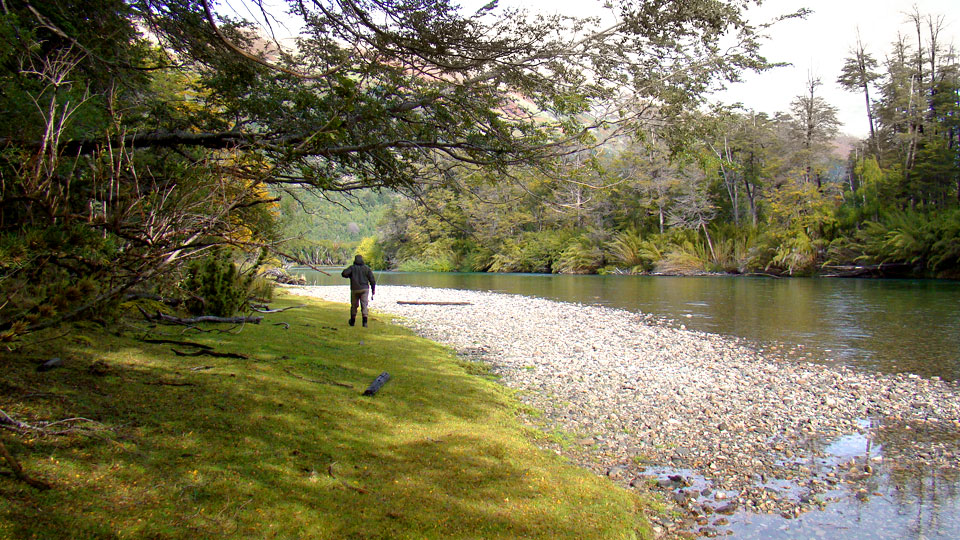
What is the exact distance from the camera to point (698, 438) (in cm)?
577

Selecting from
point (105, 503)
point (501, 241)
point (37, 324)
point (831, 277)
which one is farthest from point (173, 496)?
point (501, 241)

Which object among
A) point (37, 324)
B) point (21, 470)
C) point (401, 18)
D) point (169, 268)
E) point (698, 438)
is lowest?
point (698, 438)

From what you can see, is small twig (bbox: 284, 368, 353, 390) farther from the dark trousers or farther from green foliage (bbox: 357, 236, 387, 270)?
green foliage (bbox: 357, 236, 387, 270)

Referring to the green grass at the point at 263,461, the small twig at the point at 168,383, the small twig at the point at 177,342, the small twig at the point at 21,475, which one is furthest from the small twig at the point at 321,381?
the small twig at the point at 21,475

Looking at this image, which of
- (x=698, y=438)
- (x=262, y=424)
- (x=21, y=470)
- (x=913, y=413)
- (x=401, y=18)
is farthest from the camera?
(x=913, y=413)

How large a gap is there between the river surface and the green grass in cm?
844

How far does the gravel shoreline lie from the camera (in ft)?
15.5

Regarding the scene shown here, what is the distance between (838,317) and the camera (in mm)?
15336

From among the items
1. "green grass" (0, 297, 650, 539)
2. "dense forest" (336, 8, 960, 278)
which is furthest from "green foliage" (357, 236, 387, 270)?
"green grass" (0, 297, 650, 539)

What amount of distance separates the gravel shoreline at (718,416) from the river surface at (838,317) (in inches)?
51.6

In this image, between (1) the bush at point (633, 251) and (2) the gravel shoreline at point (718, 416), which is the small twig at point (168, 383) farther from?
(1) the bush at point (633, 251)

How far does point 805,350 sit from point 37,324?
12.7 metres

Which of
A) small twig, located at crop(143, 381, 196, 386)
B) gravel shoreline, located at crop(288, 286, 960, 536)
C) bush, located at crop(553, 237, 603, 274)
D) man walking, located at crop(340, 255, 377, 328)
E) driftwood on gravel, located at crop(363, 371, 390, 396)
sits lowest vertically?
gravel shoreline, located at crop(288, 286, 960, 536)

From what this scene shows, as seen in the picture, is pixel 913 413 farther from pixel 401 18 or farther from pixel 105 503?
pixel 105 503
